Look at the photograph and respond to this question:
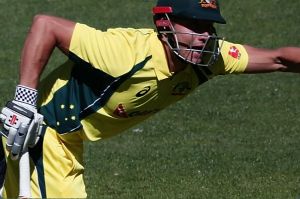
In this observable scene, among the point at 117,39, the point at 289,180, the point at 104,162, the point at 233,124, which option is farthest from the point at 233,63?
the point at 233,124

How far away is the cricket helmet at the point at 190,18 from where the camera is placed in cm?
514

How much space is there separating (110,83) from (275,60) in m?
1.08

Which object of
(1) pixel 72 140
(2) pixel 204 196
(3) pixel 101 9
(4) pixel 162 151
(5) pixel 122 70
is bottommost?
(3) pixel 101 9

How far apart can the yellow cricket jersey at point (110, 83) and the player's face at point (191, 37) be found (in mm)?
134

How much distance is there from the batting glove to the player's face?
82 cm

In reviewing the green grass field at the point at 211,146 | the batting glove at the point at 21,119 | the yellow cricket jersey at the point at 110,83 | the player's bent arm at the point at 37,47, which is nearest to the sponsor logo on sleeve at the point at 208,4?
the yellow cricket jersey at the point at 110,83

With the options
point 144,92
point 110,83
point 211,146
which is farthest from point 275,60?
point 211,146

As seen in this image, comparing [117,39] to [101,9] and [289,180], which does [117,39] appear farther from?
[101,9]

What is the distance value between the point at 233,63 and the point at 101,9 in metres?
11.7

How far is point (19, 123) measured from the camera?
16.1 ft

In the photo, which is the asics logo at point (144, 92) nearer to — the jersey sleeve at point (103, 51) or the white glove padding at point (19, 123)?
the jersey sleeve at point (103, 51)

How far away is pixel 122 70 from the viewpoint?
5070 mm

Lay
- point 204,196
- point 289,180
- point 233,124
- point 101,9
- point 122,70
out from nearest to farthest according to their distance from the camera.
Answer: point 122,70 < point 204,196 < point 289,180 < point 233,124 < point 101,9

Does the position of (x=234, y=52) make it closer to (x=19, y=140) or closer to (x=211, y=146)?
(x=19, y=140)
